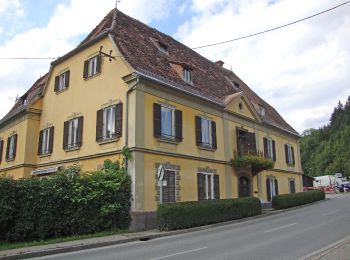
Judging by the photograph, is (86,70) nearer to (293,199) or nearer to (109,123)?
(109,123)

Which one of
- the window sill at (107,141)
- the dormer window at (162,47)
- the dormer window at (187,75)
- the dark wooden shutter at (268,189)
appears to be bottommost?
the dark wooden shutter at (268,189)

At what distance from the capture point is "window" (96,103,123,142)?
2061cm

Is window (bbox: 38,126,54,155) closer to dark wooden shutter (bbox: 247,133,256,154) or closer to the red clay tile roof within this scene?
the red clay tile roof

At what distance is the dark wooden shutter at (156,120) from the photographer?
20.8 meters

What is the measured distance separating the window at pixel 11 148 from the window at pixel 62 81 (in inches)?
217

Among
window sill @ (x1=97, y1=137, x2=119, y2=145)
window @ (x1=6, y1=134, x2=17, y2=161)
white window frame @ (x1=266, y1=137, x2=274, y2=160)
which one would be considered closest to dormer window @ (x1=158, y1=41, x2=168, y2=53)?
window sill @ (x1=97, y1=137, x2=119, y2=145)

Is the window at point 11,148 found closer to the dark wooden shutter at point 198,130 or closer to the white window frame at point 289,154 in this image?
the dark wooden shutter at point 198,130

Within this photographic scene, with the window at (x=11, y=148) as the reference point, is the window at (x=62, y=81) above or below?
above

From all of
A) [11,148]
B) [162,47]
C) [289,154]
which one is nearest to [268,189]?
[289,154]

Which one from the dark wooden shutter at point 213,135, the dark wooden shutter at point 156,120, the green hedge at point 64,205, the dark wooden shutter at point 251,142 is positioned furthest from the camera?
the dark wooden shutter at point 251,142

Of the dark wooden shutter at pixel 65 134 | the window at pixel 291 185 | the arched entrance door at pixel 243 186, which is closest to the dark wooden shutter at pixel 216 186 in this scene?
the arched entrance door at pixel 243 186

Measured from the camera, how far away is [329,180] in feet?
237

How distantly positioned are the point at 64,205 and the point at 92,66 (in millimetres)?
9660

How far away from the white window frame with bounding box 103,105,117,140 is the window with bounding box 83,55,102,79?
9.02 feet
